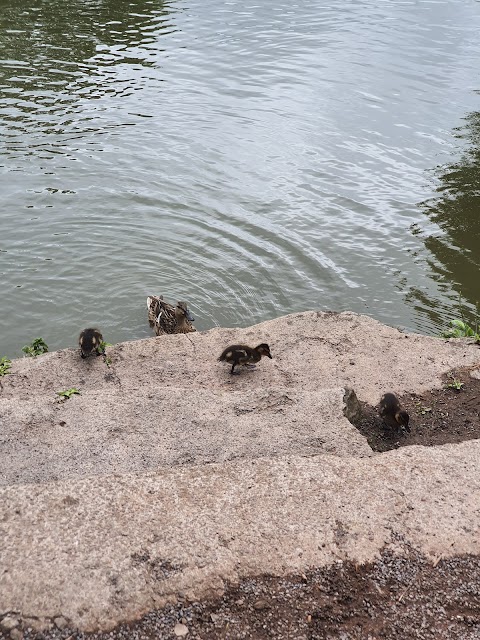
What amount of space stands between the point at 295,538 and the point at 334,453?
0.97 metres

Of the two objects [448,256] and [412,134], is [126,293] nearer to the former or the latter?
[448,256]

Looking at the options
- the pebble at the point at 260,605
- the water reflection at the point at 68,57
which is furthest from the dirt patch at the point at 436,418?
the water reflection at the point at 68,57

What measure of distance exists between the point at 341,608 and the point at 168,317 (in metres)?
5.38

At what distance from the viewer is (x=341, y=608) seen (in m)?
3.76

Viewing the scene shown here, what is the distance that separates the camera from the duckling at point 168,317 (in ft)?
28.1

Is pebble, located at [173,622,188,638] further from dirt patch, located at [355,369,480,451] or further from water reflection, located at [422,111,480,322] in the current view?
water reflection, located at [422,111,480,322]

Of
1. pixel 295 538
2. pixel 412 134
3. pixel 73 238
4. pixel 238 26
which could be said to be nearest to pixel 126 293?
pixel 73 238

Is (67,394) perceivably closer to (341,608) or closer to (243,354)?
(243,354)

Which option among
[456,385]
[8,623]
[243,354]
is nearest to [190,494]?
[8,623]

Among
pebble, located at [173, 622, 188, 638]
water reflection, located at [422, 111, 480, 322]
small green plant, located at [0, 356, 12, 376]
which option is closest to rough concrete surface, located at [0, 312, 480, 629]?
pebble, located at [173, 622, 188, 638]

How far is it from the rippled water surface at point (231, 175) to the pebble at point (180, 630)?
18.5 feet

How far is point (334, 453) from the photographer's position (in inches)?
196

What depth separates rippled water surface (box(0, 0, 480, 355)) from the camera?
1001 cm

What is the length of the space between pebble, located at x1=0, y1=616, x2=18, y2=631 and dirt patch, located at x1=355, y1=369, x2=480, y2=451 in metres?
3.20
